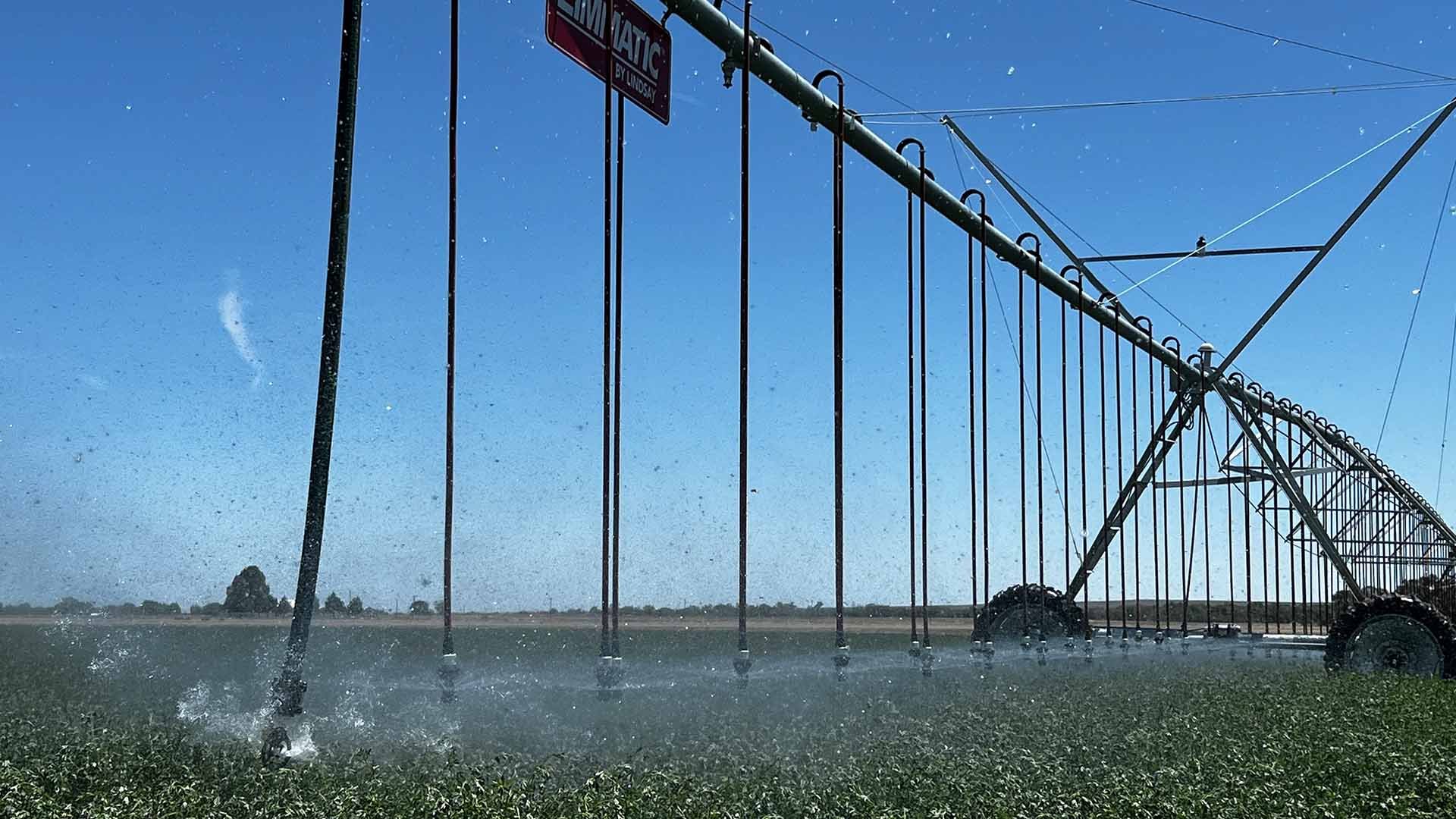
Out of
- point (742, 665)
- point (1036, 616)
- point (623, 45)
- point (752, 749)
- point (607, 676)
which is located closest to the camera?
point (607, 676)

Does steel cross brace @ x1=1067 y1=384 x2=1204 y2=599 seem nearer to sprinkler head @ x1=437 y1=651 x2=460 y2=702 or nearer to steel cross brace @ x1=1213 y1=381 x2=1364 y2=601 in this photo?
steel cross brace @ x1=1213 y1=381 x2=1364 y2=601

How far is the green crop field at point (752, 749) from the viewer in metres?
13.4

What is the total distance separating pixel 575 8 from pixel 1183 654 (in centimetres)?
2662

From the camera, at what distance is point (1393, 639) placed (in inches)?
1197

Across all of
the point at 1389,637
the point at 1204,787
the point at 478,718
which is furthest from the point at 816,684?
the point at 1389,637

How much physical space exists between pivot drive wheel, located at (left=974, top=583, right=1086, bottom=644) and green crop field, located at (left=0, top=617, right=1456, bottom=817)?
7.49 m


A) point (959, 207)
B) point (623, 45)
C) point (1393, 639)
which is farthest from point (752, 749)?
point (1393, 639)

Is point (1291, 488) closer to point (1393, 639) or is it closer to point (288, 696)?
point (1393, 639)

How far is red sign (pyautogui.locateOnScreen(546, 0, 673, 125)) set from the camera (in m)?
16.6

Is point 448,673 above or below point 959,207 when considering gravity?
below

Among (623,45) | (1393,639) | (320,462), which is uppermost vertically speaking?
(623,45)

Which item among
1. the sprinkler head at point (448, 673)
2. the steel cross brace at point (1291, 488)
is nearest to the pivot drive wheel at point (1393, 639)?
the steel cross brace at point (1291, 488)

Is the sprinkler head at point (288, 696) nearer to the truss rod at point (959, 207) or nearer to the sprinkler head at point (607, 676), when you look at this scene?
the sprinkler head at point (607, 676)

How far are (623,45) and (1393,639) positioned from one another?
21.1 m
